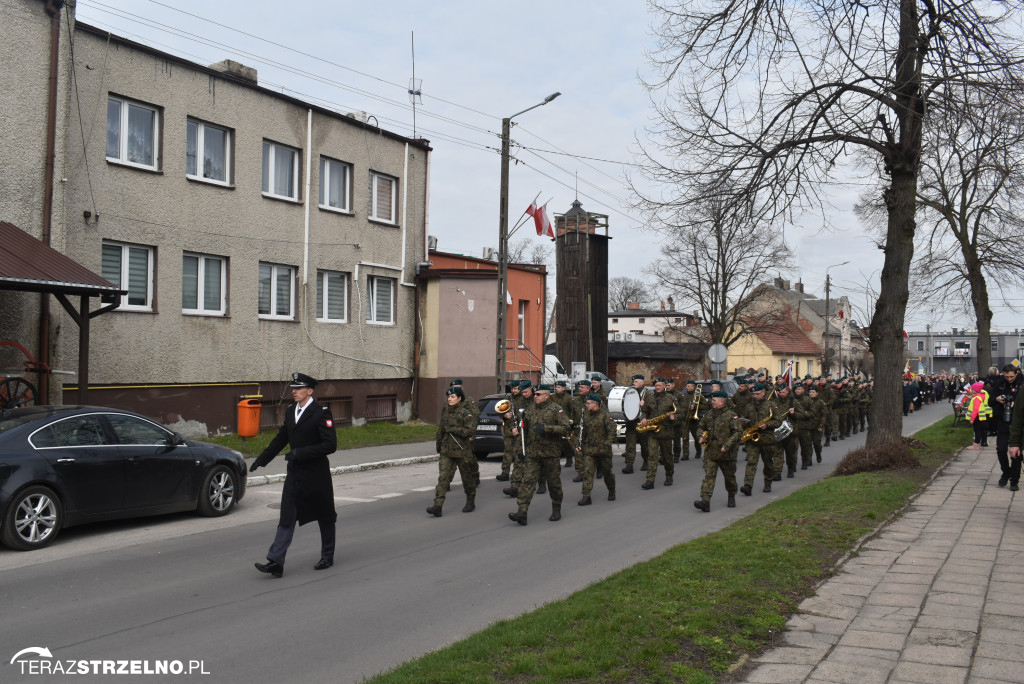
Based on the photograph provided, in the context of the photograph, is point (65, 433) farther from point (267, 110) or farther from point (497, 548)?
point (267, 110)

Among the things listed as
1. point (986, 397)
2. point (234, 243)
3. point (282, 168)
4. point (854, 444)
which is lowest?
point (854, 444)

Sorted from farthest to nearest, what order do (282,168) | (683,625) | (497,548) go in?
(282,168) → (497,548) → (683,625)

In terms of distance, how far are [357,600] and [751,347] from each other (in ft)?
189

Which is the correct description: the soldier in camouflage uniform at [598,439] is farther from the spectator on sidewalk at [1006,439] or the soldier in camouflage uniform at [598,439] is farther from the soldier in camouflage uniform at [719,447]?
the spectator on sidewalk at [1006,439]

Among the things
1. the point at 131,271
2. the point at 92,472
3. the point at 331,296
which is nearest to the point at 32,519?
the point at 92,472

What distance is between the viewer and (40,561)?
8.38 meters

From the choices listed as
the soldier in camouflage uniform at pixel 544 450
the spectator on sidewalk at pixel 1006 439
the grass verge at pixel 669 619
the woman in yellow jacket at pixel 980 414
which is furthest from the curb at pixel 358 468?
the woman in yellow jacket at pixel 980 414

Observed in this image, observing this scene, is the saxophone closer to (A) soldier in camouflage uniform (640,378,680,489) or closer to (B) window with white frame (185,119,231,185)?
(A) soldier in camouflage uniform (640,378,680,489)

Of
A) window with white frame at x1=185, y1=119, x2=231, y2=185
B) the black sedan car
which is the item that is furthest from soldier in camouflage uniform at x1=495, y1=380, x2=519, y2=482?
window with white frame at x1=185, y1=119, x2=231, y2=185

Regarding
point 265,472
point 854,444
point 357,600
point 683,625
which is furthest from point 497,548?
point 854,444

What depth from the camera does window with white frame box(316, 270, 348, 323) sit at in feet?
71.1

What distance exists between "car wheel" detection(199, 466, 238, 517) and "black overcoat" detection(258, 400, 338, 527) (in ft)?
10.5

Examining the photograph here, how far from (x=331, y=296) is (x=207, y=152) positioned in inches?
190

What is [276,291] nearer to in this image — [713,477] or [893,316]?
[713,477]
